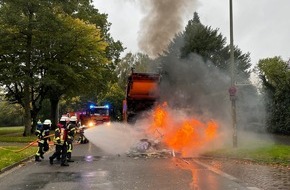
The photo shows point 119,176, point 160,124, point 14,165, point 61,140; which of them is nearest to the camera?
point 119,176

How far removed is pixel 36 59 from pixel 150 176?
25536 mm

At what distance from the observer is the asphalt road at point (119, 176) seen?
10344 mm

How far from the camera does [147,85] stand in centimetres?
2331

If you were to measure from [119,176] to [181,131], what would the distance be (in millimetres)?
9087

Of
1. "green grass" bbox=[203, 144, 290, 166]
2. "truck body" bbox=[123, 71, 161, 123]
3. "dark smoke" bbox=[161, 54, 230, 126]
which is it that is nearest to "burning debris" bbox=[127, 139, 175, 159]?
"green grass" bbox=[203, 144, 290, 166]

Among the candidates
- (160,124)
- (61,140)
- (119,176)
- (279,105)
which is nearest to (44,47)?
(160,124)

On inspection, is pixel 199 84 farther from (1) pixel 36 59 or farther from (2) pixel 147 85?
(1) pixel 36 59

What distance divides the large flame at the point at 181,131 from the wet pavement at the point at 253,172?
3.65 meters

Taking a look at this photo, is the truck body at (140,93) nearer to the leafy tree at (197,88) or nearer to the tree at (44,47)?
the leafy tree at (197,88)

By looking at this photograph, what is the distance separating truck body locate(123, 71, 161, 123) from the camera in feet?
75.9

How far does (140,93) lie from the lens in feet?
77.8

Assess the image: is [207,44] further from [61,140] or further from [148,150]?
[61,140]

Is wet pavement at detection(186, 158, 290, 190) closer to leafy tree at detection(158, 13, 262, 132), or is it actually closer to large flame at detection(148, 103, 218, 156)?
large flame at detection(148, 103, 218, 156)

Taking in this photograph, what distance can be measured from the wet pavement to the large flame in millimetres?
3647
